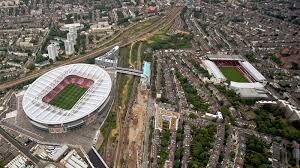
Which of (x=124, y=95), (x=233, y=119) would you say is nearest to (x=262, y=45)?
(x=233, y=119)

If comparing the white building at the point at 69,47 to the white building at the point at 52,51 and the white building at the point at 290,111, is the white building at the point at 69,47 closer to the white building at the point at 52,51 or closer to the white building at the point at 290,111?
the white building at the point at 52,51

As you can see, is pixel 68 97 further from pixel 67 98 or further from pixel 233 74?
pixel 233 74

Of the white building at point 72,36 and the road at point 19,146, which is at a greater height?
the white building at point 72,36

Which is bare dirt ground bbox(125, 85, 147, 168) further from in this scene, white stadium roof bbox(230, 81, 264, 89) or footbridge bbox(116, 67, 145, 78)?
white stadium roof bbox(230, 81, 264, 89)

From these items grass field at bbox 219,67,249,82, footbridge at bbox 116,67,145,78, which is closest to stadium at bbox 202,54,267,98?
grass field at bbox 219,67,249,82

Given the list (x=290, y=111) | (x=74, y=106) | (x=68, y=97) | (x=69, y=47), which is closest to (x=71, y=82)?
(x=68, y=97)

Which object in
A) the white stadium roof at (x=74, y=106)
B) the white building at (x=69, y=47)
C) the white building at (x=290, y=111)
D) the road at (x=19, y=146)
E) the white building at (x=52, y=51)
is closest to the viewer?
the road at (x=19, y=146)

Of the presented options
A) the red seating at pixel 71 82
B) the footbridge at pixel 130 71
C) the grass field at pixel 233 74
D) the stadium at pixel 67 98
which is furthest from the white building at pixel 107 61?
the grass field at pixel 233 74

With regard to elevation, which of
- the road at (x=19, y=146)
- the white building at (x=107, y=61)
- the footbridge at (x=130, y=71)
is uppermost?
the white building at (x=107, y=61)
